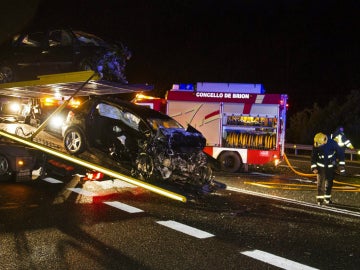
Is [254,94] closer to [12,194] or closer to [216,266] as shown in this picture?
[12,194]

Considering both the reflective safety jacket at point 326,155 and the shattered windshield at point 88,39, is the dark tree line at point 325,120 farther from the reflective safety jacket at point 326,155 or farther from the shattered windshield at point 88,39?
the shattered windshield at point 88,39

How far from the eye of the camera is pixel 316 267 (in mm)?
4930

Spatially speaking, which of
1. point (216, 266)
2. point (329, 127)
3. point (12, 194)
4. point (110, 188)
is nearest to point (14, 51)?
point (12, 194)

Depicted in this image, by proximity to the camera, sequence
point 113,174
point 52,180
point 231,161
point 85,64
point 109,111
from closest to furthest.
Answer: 1. point 113,174
2. point 85,64
3. point 109,111
4. point 52,180
5. point 231,161

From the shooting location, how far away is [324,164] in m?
8.70

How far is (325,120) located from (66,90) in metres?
23.9

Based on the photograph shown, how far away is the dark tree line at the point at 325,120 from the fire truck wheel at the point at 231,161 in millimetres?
14013

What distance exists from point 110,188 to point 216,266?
5046mm

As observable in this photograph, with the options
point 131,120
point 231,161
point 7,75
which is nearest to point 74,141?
point 131,120

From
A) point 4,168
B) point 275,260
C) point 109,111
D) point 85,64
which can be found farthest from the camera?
point 4,168

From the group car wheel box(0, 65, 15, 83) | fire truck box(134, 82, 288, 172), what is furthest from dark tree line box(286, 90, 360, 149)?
car wheel box(0, 65, 15, 83)

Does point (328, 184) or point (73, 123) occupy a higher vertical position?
point (73, 123)

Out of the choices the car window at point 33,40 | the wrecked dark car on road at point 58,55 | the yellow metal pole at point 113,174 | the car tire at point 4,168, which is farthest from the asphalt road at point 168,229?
the car window at point 33,40

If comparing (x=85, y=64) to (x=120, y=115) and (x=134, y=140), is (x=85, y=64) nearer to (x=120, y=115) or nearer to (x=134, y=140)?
Answer: (x=120, y=115)
